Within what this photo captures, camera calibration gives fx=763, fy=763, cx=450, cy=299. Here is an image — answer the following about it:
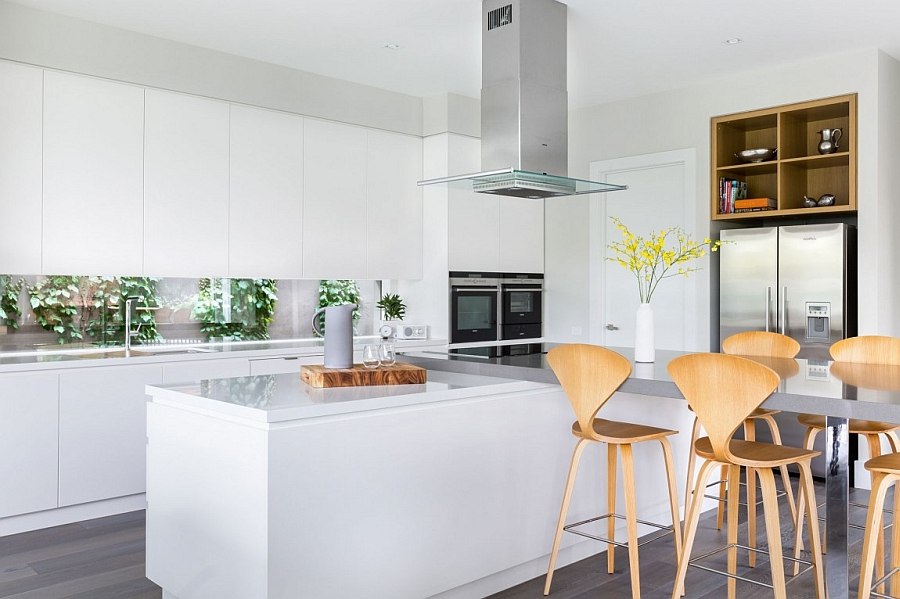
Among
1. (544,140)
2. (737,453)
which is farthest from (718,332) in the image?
(737,453)

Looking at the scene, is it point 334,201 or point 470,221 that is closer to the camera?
point 334,201

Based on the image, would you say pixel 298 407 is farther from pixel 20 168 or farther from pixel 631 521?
pixel 20 168

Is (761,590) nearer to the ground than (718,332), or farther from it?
nearer to the ground

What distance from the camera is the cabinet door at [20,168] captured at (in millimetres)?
4105

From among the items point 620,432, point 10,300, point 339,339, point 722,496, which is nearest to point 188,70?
point 10,300

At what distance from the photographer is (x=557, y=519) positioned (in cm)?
327

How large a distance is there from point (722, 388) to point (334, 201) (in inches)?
144

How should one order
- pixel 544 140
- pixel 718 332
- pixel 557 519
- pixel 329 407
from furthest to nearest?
1. pixel 718 332
2. pixel 544 140
3. pixel 557 519
4. pixel 329 407

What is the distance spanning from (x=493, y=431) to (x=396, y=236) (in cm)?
319

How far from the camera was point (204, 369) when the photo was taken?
452 cm

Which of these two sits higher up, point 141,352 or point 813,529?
point 141,352

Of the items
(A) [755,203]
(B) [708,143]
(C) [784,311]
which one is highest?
(B) [708,143]

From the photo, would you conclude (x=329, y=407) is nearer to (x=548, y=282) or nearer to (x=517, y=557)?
(x=517, y=557)

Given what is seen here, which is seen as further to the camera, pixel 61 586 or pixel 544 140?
pixel 544 140
